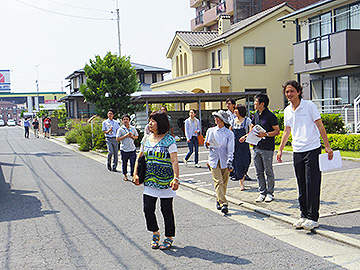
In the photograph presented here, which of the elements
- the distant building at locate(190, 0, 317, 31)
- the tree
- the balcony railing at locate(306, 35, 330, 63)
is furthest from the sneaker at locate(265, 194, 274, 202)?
the distant building at locate(190, 0, 317, 31)

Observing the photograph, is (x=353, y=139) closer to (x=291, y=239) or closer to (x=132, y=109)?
(x=291, y=239)

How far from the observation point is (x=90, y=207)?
26.8 feet

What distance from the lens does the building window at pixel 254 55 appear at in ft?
102

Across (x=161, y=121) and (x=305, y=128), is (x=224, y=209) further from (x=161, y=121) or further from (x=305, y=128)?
(x=161, y=121)

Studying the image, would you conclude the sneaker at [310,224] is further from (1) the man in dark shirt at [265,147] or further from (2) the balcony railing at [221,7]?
(2) the balcony railing at [221,7]

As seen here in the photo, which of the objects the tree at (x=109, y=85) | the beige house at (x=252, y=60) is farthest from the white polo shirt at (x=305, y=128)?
the beige house at (x=252, y=60)

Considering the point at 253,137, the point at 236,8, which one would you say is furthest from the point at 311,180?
A: the point at 236,8

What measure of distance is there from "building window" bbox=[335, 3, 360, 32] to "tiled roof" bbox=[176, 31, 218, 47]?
13.6 metres

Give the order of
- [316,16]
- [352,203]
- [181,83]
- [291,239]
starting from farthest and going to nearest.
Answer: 1. [181,83]
2. [316,16]
3. [352,203]
4. [291,239]

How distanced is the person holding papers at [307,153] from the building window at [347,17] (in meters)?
16.6

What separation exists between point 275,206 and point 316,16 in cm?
1843

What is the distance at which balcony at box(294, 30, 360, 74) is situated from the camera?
66.2 feet

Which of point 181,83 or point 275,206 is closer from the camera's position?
point 275,206

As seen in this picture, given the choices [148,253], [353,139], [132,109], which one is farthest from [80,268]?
[132,109]
